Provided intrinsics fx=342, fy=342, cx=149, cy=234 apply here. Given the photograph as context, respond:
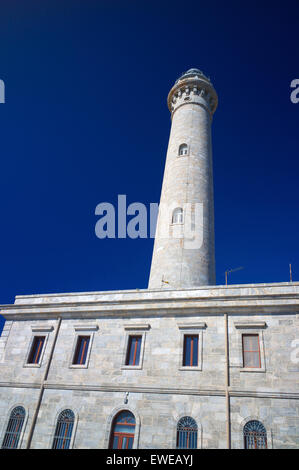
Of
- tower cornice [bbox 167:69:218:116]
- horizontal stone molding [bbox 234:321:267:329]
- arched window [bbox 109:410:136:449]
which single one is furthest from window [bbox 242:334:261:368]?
tower cornice [bbox 167:69:218:116]

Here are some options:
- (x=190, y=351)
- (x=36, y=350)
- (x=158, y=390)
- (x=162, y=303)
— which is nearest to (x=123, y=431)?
(x=158, y=390)

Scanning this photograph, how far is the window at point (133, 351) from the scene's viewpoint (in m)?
15.8

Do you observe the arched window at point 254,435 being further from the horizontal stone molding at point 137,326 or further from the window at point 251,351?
the horizontal stone molding at point 137,326

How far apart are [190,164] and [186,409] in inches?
639

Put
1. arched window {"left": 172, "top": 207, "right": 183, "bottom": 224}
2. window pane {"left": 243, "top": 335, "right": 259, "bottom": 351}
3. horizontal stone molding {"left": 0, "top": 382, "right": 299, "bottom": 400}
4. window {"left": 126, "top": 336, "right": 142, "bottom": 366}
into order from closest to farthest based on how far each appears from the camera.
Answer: horizontal stone molding {"left": 0, "top": 382, "right": 299, "bottom": 400} < window pane {"left": 243, "top": 335, "right": 259, "bottom": 351} < window {"left": 126, "top": 336, "right": 142, "bottom": 366} < arched window {"left": 172, "top": 207, "right": 183, "bottom": 224}

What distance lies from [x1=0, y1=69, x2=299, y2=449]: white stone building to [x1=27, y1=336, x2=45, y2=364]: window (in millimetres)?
53

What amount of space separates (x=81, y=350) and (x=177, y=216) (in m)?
10.3

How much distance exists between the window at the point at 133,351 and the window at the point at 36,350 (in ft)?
16.3

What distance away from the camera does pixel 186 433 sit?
1341 centimetres

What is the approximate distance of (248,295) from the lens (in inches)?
598

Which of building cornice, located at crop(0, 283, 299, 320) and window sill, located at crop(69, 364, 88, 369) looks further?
window sill, located at crop(69, 364, 88, 369)

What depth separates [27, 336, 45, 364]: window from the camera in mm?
17666

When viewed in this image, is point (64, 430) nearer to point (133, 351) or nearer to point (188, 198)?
point (133, 351)

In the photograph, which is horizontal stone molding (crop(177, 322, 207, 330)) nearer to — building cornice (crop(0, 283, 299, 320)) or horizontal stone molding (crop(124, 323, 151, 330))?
building cornice (crop(0, 283, 299, 320))
